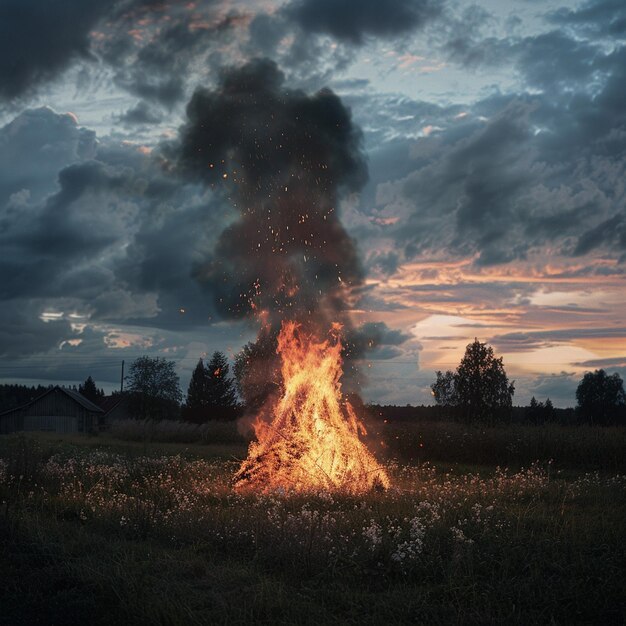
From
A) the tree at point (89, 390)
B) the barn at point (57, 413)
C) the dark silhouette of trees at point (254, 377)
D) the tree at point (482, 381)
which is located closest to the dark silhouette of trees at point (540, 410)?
the tree at point (482, 381)

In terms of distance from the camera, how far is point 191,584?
6934mm

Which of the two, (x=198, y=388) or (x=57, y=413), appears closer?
(x=57, y=413)

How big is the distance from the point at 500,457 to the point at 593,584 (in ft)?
56.1

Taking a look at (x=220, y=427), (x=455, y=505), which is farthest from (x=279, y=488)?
(x=220, y=427)

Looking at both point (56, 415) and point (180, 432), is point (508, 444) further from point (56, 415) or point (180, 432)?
point (56, 415)

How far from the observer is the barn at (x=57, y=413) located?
2330 inches

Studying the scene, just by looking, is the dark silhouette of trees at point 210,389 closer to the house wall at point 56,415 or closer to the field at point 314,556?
the house wall at point 56,415

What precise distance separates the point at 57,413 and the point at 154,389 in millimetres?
14553

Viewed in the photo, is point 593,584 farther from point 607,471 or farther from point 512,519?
point 607,471

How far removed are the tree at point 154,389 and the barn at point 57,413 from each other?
9464 millimetres

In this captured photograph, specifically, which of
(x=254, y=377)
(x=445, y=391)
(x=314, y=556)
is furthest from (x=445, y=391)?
(x=314, y=556)

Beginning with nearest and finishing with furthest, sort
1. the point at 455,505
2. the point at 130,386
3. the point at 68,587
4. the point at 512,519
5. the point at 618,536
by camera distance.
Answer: the point at 68,587
the point at 618,536
the point at 512,519
the point at 455,505
the point at 130,386

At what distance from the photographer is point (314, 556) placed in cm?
758

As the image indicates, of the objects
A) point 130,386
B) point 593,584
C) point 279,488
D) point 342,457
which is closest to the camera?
point 593,584
